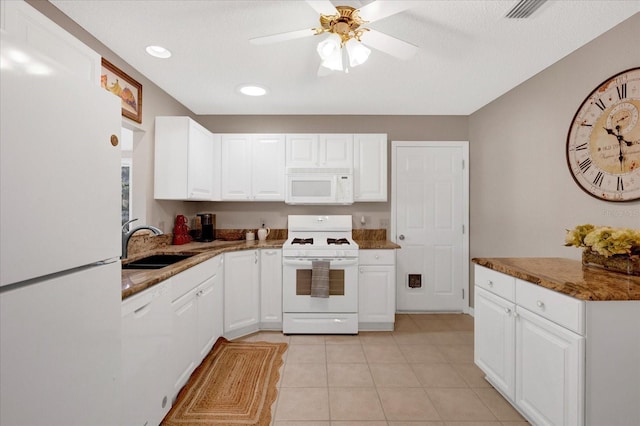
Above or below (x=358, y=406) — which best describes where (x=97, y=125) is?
above

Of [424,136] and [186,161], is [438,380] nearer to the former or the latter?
[424,136]

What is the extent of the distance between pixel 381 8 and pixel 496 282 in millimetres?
1773

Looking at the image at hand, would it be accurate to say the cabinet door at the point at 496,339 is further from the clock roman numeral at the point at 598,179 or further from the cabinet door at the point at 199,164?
the cabinet door at the point at 199,164

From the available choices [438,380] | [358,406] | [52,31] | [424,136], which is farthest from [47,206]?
[424,136]

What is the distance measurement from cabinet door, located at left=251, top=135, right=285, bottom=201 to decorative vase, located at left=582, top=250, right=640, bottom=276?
8.91ft

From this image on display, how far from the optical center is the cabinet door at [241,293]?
286 centimetres

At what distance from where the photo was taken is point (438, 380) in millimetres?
2197

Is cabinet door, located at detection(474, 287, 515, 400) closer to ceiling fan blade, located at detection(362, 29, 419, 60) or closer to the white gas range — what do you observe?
the white gas range

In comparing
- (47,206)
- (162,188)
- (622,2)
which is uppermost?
(622,2)

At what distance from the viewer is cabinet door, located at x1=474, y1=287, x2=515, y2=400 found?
1.79 metres

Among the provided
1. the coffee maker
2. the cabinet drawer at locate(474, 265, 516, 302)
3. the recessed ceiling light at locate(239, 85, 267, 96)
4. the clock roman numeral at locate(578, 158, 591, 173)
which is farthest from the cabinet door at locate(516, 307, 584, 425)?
the coffee maker

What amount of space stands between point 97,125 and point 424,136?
343 centimetres

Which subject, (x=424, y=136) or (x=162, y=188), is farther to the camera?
(x=424, y=136)

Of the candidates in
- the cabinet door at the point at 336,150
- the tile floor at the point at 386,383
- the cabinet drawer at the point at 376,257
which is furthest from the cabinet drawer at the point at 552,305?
the cabinet door at the point at 336,150
